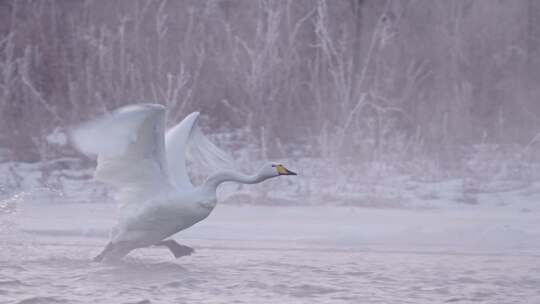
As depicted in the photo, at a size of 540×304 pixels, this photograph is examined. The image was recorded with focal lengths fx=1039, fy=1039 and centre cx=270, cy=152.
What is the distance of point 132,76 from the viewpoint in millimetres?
11984

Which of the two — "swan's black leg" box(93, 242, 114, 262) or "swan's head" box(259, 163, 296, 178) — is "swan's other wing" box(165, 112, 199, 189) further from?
"swan's black leg" box(93, 242, 114, 262)

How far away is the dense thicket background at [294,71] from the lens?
11891 mm

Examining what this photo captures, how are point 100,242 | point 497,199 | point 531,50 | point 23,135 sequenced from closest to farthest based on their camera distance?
point 100,242 < point 497,199 < point 23,135 < point 531,50

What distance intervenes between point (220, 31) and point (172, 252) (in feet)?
22.8

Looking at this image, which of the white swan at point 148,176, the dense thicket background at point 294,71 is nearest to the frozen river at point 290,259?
the white swan at point 148,176

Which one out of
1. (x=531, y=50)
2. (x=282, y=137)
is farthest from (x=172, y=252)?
(x=531, y=50)

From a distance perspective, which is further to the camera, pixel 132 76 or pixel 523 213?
pixel 132 76

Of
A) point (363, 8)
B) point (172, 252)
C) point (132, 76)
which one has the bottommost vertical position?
point (172, 252)

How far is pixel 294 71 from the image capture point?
13.1m

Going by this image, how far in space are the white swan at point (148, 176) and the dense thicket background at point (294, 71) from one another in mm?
4232

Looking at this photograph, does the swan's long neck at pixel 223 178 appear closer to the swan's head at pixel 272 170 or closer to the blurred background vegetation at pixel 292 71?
the swan's head at pixel 272 170

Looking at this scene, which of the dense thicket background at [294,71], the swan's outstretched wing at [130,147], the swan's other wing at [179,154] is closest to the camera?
the swan's outstretched wing at [130,147]

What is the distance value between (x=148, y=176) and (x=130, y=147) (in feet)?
1.06

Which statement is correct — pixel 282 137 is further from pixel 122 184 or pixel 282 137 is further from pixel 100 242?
pixel 122 184
